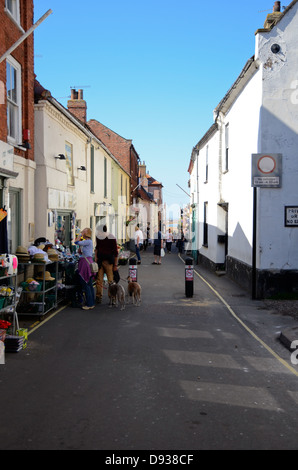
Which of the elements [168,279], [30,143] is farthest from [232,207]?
[30,143]

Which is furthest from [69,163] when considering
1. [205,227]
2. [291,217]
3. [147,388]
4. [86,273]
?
[147,388]

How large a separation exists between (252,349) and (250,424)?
296cm

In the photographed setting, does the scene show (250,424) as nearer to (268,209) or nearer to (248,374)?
(248,374)

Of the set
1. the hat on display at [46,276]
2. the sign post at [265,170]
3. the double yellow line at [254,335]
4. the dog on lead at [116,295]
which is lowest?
the double yellow line at [254,335]

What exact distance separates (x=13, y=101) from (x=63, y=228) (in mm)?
5387

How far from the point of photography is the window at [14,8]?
10.6 m

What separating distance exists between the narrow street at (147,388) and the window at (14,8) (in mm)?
7676

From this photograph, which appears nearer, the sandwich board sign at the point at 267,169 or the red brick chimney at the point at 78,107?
the sandwich board sign at the point at 267,169

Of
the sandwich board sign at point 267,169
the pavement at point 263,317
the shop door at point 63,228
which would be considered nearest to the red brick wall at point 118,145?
the shop door at point 63,228

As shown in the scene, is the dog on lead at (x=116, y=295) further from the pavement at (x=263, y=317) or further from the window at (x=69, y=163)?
the window at (x=69, y=163)

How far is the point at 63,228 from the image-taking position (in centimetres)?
1504

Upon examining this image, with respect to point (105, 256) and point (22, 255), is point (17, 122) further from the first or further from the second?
point (105, 256)

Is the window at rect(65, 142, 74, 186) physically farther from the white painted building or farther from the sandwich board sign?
the sandwich board sign
